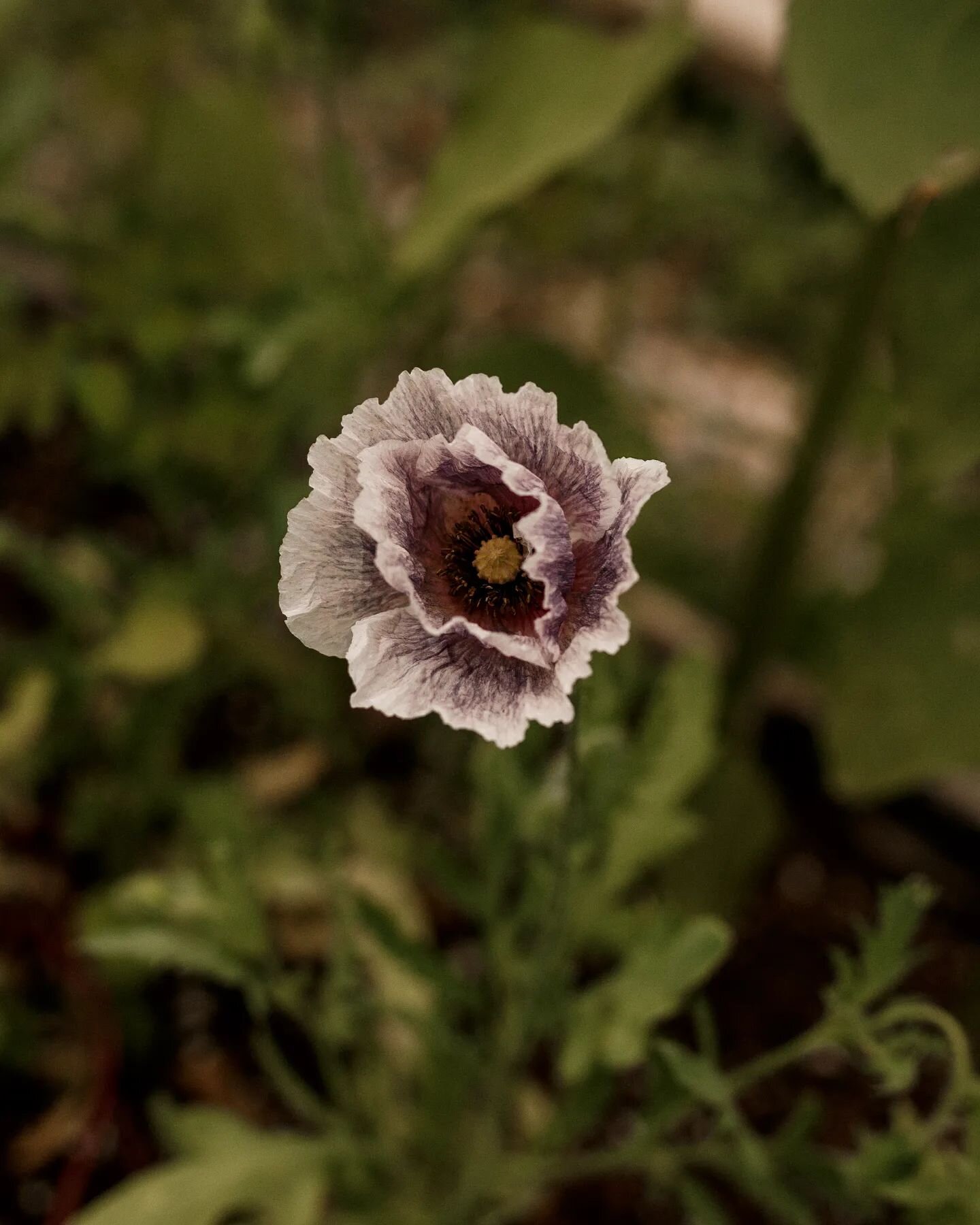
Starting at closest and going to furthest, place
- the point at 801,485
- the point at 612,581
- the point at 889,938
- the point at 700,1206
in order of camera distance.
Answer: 1. the point at 612,581
2. the point at 889,938
3. the point at 700,1206
4. the point at 801,485

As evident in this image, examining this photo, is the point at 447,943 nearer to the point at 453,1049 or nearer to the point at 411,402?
the point at 453,1049

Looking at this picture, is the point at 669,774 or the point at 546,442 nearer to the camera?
the point at 546,442

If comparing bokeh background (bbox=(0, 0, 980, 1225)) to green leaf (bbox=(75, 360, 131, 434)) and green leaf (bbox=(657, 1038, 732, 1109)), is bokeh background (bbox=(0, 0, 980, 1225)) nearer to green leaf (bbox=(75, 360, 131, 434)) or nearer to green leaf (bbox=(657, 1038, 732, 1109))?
green leaf (bbox=(75, 360, 131, 434))

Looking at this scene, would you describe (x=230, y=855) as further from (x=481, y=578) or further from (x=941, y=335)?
(x=941, y=335)

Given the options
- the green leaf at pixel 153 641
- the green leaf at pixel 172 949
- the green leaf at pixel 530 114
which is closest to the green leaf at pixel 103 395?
the green leaf at pixel 153 641

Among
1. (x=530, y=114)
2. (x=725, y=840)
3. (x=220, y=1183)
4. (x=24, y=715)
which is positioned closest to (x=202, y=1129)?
(x=220, y=1183)

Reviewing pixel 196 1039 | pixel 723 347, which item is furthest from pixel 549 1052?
pixel 723 347

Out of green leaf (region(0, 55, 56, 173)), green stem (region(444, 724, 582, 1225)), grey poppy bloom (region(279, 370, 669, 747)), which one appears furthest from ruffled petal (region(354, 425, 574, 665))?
green leaf (region(0, 55, 56, 173))
